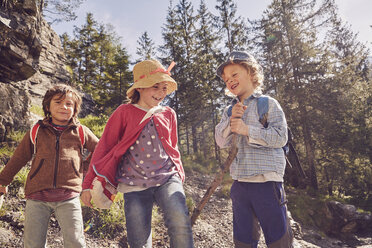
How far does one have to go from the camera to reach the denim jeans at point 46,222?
2.04m

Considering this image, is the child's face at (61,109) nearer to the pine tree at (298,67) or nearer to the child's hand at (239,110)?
the child's hand at (239,110)

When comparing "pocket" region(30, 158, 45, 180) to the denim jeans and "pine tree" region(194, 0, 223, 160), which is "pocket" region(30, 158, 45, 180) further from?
"pine tree" region(194, 0, 223, 160)

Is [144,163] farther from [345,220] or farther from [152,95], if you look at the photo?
[345,220]

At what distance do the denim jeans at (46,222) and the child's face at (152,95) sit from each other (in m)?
1.25

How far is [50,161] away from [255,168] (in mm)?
2092

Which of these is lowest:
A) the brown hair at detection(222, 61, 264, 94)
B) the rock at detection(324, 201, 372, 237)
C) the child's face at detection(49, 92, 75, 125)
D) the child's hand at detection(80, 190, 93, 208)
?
the rock at detection(324, 201, 372, 237)

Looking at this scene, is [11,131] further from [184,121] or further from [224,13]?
[224,13]

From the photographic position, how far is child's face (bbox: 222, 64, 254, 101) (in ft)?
7.37

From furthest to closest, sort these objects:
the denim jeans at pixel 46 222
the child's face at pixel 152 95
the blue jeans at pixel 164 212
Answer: the child's face at pixel 152 95
the denim jeans at pixel 46 222
the blue jeans at pixel 164 212

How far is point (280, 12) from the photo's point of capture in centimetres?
1496

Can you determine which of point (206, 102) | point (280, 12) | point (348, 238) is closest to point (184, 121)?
point (206, 102)

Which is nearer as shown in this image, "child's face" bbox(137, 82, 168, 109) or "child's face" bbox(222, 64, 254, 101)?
"child's face" bbox(222, 64, 254, 101)

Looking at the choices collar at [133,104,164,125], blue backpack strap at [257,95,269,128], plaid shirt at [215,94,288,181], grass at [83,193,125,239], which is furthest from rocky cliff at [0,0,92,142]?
blue backpack strap at [257,95,269,128]

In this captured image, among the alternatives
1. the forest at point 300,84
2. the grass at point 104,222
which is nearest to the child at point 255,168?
the grass at point 104,222
